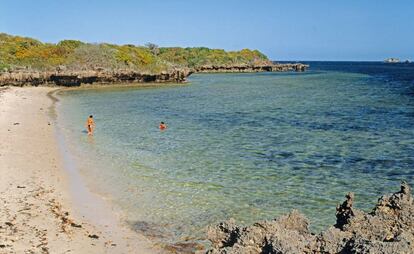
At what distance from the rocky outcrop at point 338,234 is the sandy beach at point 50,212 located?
4.32m

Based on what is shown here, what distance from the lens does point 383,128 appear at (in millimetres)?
31469

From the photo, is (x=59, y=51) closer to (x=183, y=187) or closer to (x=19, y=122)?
(x=19, y=122)

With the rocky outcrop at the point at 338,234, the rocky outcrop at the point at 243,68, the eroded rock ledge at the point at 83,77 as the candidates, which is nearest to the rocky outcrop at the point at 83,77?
the eroded rock ledge at the point at 83,77

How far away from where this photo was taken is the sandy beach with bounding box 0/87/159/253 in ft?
36.6

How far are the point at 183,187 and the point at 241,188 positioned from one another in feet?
7.45

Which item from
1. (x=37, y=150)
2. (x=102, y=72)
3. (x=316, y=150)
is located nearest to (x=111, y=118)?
(x=37, y=150)

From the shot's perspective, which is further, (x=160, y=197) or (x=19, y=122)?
(x=19, y=122)

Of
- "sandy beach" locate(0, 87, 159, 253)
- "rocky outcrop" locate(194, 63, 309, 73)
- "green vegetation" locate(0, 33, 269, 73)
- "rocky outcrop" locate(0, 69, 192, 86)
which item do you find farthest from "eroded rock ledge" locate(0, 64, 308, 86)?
"rocky outcrop" locate(194, 63, 309, 73)

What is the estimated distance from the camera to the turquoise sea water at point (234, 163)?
1434cm

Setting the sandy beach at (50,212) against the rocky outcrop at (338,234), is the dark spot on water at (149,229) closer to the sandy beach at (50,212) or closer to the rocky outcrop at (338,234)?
the sandy beach at (50,212)

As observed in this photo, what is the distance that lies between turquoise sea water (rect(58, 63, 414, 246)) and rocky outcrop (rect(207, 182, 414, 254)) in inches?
174

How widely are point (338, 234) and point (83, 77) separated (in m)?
76.5

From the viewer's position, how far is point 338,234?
7043mm

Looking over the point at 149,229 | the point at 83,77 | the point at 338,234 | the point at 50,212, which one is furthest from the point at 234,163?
the point at 83,77
